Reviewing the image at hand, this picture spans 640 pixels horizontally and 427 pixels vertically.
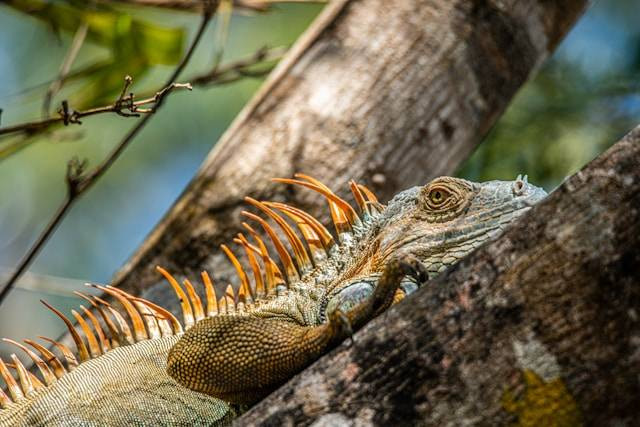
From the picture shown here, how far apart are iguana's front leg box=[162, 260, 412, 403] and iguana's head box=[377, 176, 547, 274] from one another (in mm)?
614

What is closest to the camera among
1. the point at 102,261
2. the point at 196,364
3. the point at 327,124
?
the point at 196,364

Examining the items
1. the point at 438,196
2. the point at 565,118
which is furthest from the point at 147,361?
the point at 565,118

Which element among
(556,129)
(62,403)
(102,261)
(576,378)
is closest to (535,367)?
(576,378)

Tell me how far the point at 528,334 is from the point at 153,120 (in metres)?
11.1

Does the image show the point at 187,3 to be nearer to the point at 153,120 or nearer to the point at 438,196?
the point at 438,196

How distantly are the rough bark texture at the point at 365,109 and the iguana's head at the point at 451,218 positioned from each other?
5.48ft

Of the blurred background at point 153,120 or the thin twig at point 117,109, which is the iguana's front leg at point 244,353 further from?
the blurred background at point 153,120

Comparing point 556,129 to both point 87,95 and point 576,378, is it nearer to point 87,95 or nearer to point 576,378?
point 87,95

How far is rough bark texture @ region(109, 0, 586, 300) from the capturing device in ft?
18.9

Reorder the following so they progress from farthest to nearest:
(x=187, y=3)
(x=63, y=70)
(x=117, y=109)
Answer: (x=187, y=3) < (x=63, y=70) < (x=117, y=109)

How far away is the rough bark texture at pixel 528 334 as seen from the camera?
2.59 metres

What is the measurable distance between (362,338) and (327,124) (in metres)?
3.14

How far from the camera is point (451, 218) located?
3.98 m

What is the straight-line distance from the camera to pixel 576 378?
2.60 m
